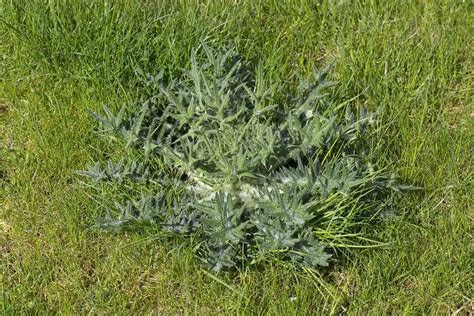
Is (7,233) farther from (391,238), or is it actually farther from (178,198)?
(391,238)

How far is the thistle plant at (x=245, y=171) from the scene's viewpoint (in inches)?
109

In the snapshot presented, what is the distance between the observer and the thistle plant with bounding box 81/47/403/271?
2771 millimetres

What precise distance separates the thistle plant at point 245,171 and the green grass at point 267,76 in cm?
10

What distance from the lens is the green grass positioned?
2.79m

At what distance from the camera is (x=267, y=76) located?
11.0 feet

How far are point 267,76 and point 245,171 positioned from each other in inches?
26.4

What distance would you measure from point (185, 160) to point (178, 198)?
0.15m

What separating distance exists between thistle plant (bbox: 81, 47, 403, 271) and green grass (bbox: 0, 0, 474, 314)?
10cm

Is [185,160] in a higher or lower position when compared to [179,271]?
higher

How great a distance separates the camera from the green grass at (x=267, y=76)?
110 inches

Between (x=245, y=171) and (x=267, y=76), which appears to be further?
(x=267, y=76)

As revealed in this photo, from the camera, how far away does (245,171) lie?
9.31ft

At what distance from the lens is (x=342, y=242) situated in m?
2.85

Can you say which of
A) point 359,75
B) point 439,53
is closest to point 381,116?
point 359,75
